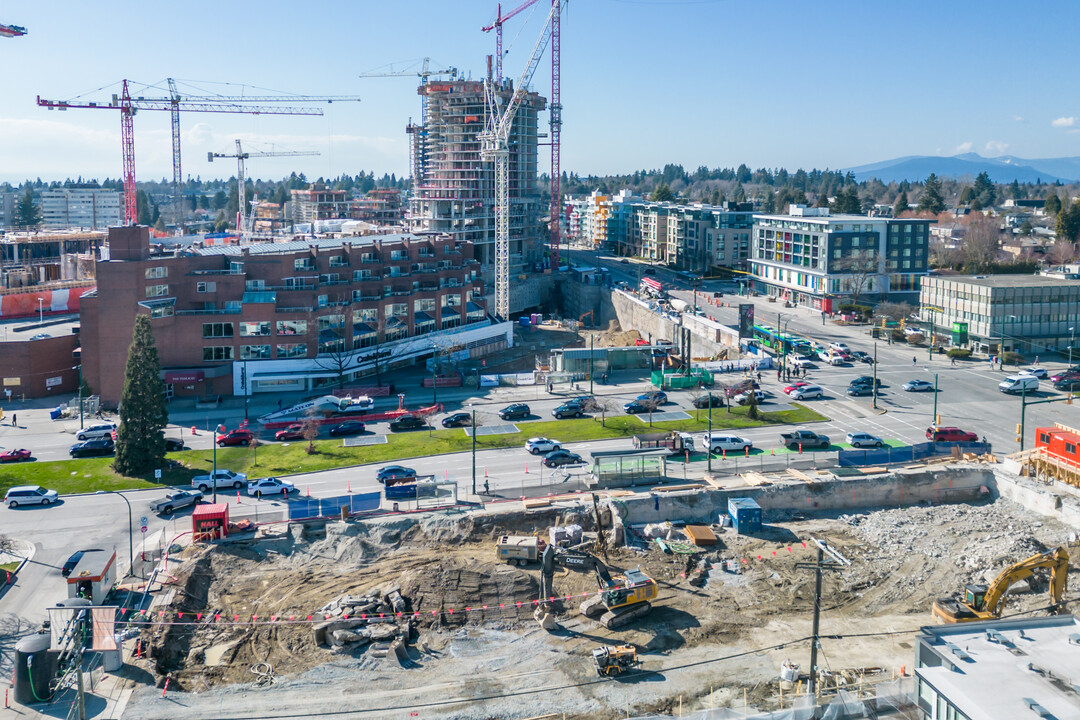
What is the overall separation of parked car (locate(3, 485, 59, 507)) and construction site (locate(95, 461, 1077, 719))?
10.4 metres

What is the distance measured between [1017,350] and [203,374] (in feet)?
205

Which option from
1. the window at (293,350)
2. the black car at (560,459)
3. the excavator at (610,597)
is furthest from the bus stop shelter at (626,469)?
the window at (293,350)

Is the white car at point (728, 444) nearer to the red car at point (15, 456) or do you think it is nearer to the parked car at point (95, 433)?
the parked car at point (95, 433)

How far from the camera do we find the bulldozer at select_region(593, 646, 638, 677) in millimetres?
30672

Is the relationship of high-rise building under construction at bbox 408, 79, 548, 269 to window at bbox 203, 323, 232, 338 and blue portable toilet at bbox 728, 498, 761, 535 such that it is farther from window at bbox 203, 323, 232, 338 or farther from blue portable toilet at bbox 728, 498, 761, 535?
blue portable toilet at bbox 728, 498, 761, 535

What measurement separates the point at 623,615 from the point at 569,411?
1054 inches

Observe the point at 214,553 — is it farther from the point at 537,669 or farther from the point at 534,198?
the point at 534,198

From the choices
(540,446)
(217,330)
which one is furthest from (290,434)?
(217,330)

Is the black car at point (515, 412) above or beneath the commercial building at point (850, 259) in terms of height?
beneath

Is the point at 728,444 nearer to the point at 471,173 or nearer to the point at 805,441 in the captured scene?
the point at 805,441

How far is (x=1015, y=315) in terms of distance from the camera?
248ft

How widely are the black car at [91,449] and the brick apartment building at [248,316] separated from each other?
42.6 feet

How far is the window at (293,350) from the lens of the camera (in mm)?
71312

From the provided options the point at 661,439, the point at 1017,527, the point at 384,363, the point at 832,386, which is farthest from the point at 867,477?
the point at 384,363
